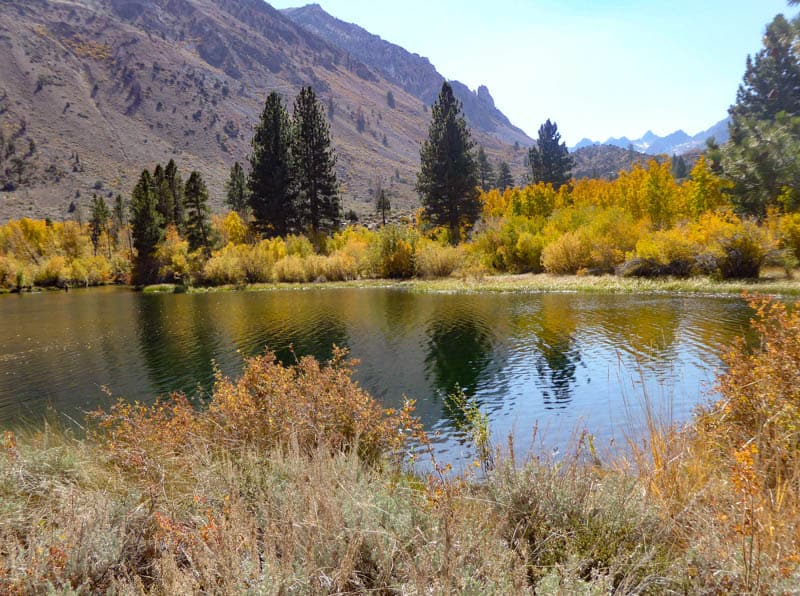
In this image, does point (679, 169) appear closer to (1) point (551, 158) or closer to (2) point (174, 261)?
(1) point (551, 158)

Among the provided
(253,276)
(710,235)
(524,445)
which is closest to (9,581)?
(524,445)

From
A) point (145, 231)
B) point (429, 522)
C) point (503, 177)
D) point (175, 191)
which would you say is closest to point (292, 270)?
point (145, 231)

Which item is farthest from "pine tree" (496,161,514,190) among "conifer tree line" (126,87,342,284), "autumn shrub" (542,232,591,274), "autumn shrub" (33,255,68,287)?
"autumn shrub" (33,255,68,287)

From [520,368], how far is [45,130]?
15264 cm

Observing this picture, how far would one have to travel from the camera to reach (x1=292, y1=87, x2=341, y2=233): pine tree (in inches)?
2172

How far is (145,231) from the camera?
53250 mm

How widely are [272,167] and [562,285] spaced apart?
1482 inches

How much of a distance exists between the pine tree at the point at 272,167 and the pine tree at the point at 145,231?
38.4 ft

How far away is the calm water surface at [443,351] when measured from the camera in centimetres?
1111

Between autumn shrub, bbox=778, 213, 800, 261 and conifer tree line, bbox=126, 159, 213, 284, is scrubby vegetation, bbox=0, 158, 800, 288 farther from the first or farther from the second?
conifer tree line, bbox=126, 159, 213, 284

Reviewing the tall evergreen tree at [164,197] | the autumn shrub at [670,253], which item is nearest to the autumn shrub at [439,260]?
the autumn shrub at [670,253]

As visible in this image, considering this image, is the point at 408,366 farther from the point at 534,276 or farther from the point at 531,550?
the point at 534,276

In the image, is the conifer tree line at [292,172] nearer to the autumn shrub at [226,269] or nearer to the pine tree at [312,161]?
the pine tree at [312,161]

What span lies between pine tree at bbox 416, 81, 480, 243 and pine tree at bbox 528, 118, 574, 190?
26.3 meters
